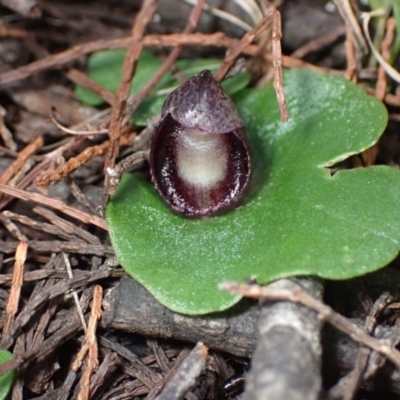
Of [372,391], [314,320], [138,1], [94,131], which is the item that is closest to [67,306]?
[94,131]

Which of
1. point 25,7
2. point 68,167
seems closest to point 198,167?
point 68,167

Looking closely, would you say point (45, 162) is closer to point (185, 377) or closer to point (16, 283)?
point (16, 283)

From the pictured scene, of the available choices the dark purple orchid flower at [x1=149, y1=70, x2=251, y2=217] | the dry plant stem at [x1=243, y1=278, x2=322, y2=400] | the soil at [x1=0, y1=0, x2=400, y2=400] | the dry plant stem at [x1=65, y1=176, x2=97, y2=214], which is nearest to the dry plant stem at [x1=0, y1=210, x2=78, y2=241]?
the soil at [x1=0, y1=0, x2=400, y2=400]

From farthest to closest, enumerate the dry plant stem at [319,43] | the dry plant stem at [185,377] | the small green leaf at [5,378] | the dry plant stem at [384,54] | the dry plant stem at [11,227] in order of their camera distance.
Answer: the dry plant stem at [319,43]
the dry plant stem at [384,54]
the dry plant stem at [11,227]
the small green leaf at [5,378]
the dry plant stem at [185,377]

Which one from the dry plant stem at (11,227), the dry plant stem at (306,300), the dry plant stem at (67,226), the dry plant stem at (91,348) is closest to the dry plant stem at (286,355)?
the dry plant stem at (306,300)

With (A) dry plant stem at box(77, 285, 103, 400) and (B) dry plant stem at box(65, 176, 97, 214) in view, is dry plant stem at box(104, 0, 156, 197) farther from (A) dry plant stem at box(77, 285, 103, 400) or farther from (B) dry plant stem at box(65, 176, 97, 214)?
(A) dry plant stem at box(77, 285, 103, 400)

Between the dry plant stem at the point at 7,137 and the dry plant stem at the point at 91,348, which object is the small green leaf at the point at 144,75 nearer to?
the dry plant stem at the point at 7,137

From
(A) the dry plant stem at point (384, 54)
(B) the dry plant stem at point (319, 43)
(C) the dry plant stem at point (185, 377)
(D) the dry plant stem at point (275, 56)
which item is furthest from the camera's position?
(B) the dry plant stem at point (319, 43)
